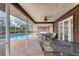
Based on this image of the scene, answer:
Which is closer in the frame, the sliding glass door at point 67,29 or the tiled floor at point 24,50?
the tiled floor at point 24,50

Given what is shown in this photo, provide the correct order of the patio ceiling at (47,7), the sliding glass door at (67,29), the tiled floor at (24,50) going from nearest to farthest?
the tiled floor at (24,50), the patio ceiling at (47,7), the sliding glass door at (67,29)

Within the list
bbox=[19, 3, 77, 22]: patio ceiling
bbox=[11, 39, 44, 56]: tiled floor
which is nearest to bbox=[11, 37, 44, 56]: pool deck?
bbox=[11, 39, 44, 56]: tiled floor

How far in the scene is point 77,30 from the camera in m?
6.26

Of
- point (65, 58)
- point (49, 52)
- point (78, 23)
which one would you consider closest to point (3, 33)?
point (49, 52)

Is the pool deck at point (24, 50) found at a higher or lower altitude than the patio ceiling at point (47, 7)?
lower

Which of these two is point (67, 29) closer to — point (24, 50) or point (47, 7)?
point (47, 7)

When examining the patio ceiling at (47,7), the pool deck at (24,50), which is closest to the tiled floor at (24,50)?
the pool deck at (24,50)

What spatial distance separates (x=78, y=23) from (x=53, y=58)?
192 inches

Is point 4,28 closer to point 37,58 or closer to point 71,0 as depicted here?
point 37,58

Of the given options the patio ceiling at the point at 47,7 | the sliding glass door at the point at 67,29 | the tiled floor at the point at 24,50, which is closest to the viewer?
the tiled floor at the point at 24,50

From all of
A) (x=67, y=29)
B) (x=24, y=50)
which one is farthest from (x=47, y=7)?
(x=67, y=29)

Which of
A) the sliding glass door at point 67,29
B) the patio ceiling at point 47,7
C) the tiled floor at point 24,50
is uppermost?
the patio ceiling at point 47,7

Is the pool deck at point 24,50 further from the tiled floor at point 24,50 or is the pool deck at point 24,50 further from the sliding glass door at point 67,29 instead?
the sliding glass door at point 67,29

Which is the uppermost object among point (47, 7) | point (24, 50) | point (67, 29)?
point (47, 7)
